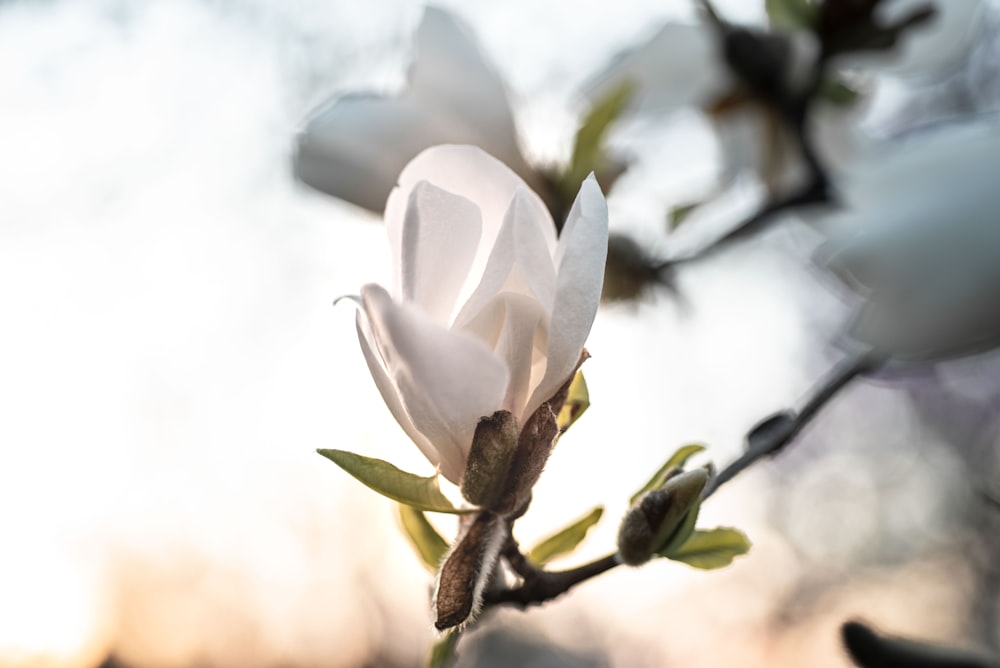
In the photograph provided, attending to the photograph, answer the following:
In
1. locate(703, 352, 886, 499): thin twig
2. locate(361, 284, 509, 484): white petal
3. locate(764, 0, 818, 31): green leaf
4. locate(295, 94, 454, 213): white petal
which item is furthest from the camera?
locate(764, 0, 818, 31): green leaf

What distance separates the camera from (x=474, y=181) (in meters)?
0.40

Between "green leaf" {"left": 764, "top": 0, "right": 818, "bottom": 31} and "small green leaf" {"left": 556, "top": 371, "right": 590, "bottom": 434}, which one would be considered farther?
"green leaf" {"left": 764, "top": 0, "right": 818, "bottom": 31}

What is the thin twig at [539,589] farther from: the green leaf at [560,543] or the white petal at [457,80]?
the white petal at [457,80]

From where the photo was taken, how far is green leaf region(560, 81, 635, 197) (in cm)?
70

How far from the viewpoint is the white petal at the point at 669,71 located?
2.40 ft

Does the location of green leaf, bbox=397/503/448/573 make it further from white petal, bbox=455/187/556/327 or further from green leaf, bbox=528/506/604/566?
white petal, bbox=455/187/556/327

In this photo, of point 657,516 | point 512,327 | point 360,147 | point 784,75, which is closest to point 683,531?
point 657,516

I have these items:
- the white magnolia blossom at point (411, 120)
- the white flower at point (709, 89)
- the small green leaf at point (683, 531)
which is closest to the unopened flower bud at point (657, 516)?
the small green leaf at point (683, 531)

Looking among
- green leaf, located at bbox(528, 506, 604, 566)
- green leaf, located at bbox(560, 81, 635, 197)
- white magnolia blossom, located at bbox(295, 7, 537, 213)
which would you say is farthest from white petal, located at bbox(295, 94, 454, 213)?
green leaf, located at bbox(528, 506, 604, 566)

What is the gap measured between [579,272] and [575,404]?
100mm

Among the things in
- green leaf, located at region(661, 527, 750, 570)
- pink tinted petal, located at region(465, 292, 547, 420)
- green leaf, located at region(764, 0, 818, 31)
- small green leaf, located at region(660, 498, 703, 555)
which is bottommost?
green leaf, located at region(661, 527, 750, 570)

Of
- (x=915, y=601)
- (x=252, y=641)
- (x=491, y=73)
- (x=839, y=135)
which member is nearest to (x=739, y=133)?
(x=839, y=135)

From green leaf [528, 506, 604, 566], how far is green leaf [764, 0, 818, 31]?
0.43 meters

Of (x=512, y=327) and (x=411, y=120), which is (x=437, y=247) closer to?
(x=512, y=327)
